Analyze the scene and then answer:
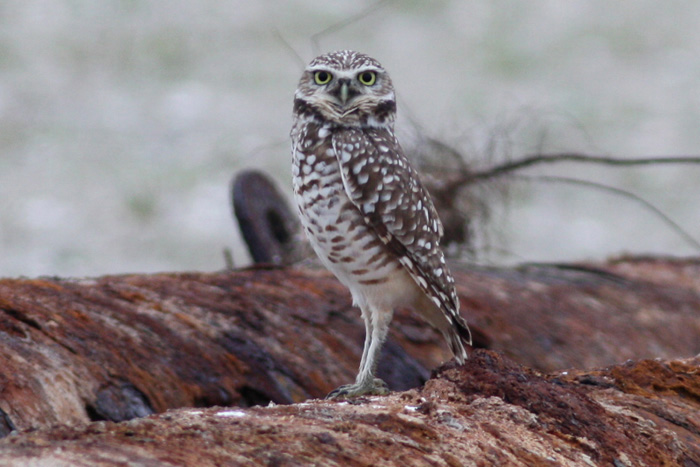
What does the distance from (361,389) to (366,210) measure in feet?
2.56

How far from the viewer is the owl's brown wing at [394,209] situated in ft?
14.1

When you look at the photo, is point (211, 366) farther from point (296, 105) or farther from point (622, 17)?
point (622, 17)

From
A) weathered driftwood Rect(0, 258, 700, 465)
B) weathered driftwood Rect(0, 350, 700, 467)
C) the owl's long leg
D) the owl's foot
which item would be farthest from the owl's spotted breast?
weathered driftwood Rect(0, 350, 700, 467)

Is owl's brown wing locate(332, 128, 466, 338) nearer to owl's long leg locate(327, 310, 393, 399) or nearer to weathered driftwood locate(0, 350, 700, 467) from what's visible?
owl's long leg locate(327, 310, 393, 399)

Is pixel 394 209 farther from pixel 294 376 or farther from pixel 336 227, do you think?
pixel 294 376

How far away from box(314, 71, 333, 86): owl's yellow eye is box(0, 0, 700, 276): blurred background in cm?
613

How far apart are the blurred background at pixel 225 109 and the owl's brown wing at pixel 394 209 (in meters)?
6.16

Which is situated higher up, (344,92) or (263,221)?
(344,92)

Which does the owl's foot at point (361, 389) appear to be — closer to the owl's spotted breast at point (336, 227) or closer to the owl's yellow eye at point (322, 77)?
the owl's spotted breast at point (336, 227)

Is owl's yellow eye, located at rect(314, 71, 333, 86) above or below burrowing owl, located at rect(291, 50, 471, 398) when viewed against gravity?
above

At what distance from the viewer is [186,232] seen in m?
11.8

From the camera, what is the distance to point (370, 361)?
13.7 ft

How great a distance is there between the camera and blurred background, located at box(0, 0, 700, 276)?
1171cm

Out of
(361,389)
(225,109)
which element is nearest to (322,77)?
(361,389)
